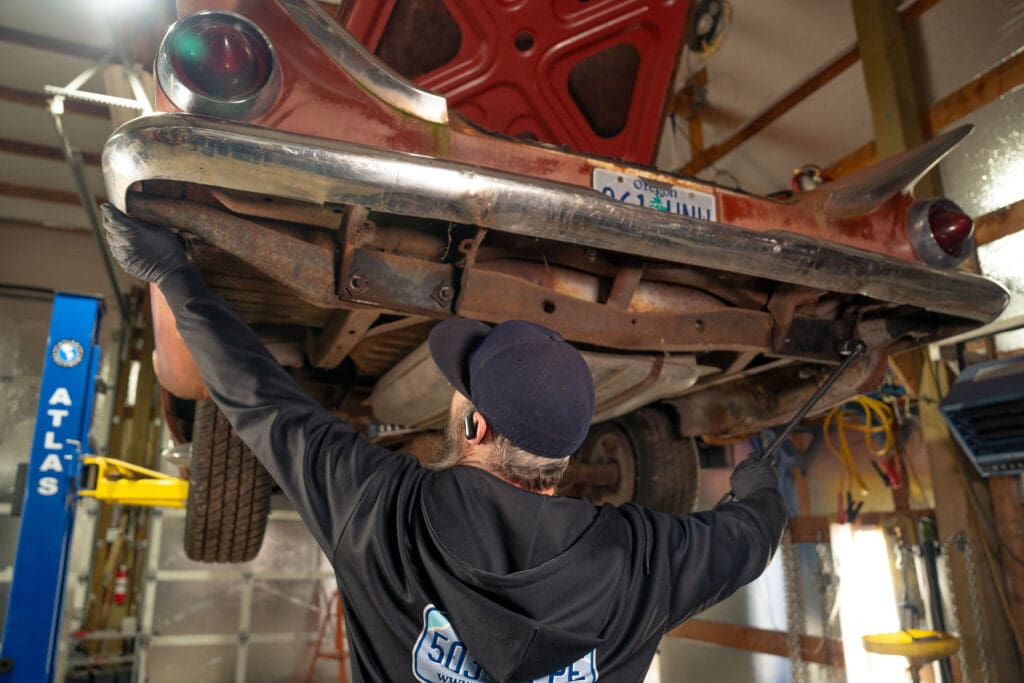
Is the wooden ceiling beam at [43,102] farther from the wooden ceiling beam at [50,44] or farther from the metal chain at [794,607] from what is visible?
the metal chain at [794,607]

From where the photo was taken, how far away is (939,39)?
153 inches

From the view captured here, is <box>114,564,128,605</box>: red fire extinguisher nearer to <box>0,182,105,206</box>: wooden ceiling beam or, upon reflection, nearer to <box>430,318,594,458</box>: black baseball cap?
<box>0,182,105,206</box>: wooden ceiling beam

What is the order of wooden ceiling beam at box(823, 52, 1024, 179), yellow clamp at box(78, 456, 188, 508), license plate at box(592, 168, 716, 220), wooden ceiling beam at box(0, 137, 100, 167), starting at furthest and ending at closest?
wooden ceiling beam at box(0, 137, 100, 167), wooden ceiling beam at box(823, 52, 1024, 179), yellow clamp at box(78, 456, 188, 508), license plate at box(592, 168, 716, 220)

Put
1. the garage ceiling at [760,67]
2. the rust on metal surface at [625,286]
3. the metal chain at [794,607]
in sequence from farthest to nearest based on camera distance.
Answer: the metal chain at [794,607], the garage ceiling at [760,67], the rust on metal surface at [625,286]

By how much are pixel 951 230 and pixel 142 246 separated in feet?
7.23

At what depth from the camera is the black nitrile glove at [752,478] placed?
156 centimetres

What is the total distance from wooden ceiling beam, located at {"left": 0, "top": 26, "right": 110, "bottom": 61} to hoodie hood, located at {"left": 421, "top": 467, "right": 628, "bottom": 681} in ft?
19.3

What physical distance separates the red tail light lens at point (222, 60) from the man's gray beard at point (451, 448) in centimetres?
77

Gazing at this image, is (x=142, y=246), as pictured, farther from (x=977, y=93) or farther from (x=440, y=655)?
(x=977, y=93)

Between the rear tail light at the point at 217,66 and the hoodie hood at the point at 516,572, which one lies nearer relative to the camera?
the hoodie hood at the point at 516,572

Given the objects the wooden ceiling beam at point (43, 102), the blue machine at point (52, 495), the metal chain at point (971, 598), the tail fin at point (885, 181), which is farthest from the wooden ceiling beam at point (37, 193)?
the metal chain at point (971, 598)

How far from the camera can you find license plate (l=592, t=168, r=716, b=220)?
173 centimetres

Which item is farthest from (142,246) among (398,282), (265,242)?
(398,282)

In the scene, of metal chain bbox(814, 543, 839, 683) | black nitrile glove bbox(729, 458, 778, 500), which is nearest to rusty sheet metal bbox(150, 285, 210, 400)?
black nitrile glove bbox(729, 458, 778, 500)
